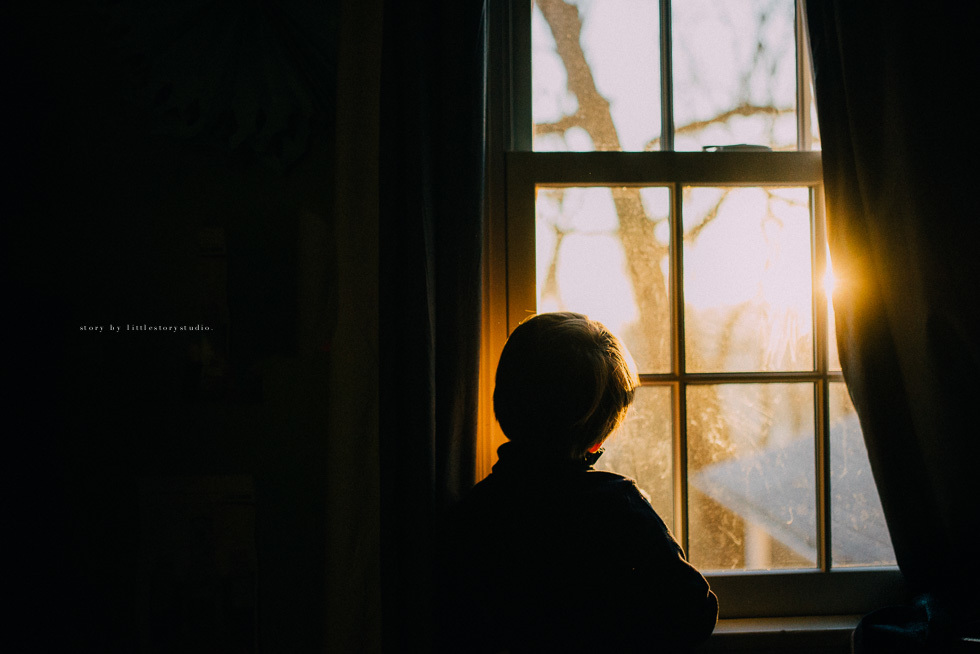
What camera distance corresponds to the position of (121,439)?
1.00 m

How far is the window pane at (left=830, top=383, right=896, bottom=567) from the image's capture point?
3.59 feet

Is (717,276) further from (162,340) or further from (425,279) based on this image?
(162,340)

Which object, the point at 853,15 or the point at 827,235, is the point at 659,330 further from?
the point at 853,15

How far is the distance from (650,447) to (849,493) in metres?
0.45

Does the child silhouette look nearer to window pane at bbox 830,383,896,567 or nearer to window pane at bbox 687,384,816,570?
window pane at bbox 687,384,816,570

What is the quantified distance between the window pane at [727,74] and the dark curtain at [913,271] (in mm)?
134

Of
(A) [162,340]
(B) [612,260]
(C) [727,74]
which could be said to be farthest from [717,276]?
(A) [162,340]

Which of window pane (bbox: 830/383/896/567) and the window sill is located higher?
window pane (bbox: 830/383/896/567)

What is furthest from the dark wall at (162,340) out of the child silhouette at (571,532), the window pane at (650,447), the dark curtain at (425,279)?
the window pane at (650,447)

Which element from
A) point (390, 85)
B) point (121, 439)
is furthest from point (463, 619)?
point (390, 85)

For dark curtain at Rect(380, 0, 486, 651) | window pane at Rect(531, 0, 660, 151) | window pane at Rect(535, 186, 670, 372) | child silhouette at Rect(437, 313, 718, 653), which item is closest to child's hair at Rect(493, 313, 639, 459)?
child silhouette at Rect(437, 313, 718, 653)

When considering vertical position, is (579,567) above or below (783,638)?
above

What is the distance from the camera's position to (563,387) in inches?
29.2

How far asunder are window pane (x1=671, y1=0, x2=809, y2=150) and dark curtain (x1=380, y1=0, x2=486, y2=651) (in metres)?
0.48
